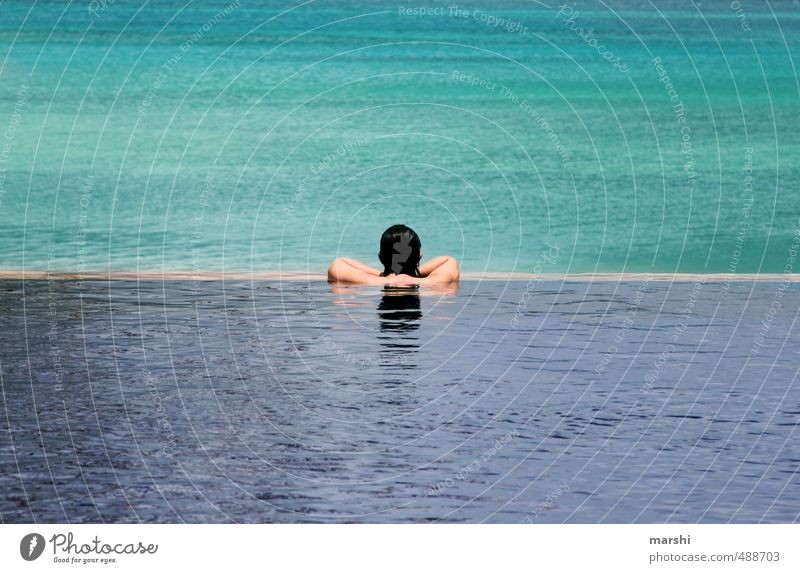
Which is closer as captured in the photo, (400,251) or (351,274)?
(400,251)

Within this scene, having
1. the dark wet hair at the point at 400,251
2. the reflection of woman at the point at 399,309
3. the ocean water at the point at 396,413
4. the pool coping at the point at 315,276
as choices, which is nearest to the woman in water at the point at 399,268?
the dark wet hair at the point at 400,251

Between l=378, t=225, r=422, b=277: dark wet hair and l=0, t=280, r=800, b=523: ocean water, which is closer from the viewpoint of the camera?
l=0, t=280, r=800, b=523: ocean water

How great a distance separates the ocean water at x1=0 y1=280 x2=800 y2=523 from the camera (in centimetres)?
1023

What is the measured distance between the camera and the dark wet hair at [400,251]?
78.6 ft

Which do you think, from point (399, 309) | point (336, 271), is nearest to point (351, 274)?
point (336, 271)

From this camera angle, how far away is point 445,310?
21.0 metres

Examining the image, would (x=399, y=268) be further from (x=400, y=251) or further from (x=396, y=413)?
(x=396, y=413)

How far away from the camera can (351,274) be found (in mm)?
24781

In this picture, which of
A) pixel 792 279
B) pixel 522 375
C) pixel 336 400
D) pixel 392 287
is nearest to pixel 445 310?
pixel 392 287

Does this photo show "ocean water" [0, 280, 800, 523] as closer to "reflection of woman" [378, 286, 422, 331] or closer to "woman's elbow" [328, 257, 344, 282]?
"reflection of woman" [378, 286, 422, 331]

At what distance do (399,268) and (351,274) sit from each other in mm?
924

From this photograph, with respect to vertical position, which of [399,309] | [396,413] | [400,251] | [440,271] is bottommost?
[396,413]

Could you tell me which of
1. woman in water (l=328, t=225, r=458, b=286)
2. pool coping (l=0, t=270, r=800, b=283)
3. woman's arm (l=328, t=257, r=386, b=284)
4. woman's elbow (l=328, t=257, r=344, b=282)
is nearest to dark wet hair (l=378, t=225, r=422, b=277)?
woman in water (l=328, t=225, r=458, b=286)

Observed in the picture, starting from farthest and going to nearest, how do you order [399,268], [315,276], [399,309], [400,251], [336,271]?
[315,276]
[336,271]
[399,268]
[400,251]
[399,309]
